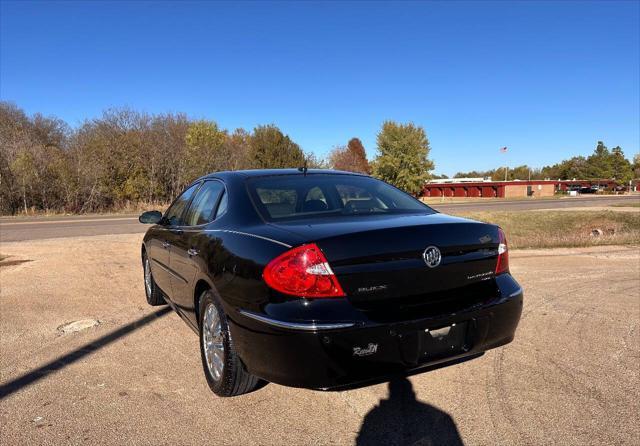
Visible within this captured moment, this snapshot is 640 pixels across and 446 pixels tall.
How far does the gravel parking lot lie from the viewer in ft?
9.44

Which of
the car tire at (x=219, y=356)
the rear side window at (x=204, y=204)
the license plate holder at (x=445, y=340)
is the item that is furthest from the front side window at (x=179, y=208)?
the license plate holder at (x=445, y=340)

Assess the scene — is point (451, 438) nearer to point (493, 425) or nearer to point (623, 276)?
point (493, 425)

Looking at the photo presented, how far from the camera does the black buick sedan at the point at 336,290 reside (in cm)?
258

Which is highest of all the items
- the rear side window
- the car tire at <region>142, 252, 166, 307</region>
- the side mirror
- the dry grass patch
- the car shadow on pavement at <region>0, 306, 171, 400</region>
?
the rear side window

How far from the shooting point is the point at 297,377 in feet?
8.55

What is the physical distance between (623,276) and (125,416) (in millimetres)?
7291

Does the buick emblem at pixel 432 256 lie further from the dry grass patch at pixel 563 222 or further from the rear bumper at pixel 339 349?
the dry grass patch at pixel 563 222

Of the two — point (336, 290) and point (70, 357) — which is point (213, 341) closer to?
point (336, 290)

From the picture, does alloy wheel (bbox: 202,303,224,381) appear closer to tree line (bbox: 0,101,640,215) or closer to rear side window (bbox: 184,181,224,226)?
rear side window (bbox: 184,181,224,226)

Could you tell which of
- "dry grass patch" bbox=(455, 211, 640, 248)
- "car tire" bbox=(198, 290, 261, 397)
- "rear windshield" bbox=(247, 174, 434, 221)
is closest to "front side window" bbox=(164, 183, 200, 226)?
"rear windshield" bbox=(247, 174, 434, 221)

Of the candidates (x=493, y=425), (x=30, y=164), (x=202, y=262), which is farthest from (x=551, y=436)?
(x=30, y=164)

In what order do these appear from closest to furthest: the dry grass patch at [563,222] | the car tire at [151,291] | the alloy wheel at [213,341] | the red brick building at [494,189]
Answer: the alloy wheel at [213,341]
the car tire at [151,291]
the dry grass patch at [563,222]
the red brick building at [494,189]

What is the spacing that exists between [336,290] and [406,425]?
104 centimetres

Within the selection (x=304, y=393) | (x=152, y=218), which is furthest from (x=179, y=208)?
(x=304, y=393)
